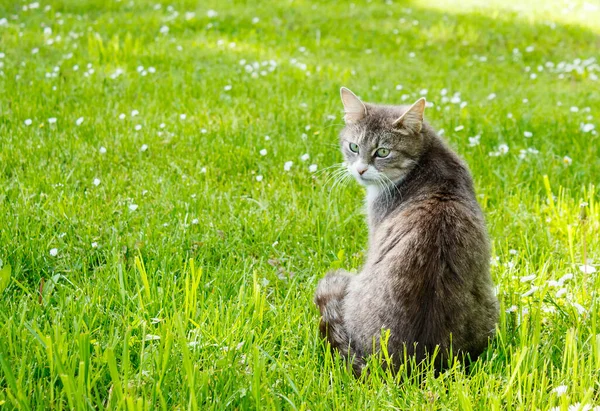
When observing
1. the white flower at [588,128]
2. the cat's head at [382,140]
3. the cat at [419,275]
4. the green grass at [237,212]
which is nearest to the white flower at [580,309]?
the green grass at [237,212]

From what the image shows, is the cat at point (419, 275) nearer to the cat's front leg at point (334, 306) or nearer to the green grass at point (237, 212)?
the cat's front leg at point (334, 306)

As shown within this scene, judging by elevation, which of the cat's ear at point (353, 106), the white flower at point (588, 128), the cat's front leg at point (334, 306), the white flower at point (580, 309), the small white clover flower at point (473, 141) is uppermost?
the cat's ear at point (353, 106)

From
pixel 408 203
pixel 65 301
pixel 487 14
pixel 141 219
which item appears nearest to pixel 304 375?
pixel 408 203

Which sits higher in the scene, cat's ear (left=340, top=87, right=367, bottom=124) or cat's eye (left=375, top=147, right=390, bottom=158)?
cat's ear (left=340, top=87, right=367, bottom=124)

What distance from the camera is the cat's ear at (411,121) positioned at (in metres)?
3.51

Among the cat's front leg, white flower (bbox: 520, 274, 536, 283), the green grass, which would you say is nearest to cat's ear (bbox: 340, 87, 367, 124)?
the green grass

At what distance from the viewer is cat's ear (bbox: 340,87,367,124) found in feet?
12.6

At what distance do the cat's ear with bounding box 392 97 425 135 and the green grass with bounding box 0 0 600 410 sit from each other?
87 centimetres

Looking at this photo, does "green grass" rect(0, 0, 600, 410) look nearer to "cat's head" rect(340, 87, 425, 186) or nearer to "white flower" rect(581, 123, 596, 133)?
"white flower" rect(581, 123, 596, 133)

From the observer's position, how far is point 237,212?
4.32 meters

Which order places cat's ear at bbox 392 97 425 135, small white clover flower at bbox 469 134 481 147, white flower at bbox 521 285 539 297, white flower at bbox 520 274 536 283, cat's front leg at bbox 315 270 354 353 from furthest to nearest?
small white clover flower at bbox 469 134 481 147
cat's ear at bbox 392 97 425 135
white flower at bbox 520 274 536 283
white flower at bbox 521 285 539 297
cat's front leg at bbox 315 270 354 353

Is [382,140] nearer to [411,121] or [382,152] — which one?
[382,152]

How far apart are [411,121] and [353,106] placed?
46 centimetres

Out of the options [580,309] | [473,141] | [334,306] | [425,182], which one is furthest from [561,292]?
[473,141]
